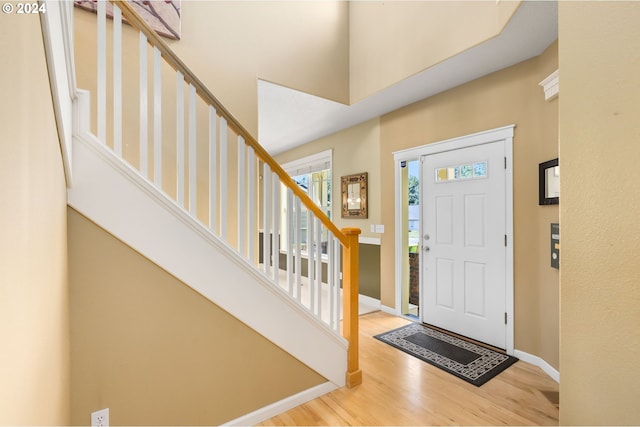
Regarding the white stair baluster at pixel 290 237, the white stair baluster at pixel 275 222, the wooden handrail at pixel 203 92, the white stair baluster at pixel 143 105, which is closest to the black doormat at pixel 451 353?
the wooden handrail at pixel 203 92

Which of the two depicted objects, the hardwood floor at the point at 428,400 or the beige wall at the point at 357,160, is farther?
the beige wall at the point at 357,160

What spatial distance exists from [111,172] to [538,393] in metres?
3.06

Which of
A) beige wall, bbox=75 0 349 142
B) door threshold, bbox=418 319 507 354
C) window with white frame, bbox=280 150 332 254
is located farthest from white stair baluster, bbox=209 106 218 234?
window with white frame, bbox=280 150 332 254

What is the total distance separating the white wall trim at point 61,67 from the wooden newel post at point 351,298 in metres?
1.59

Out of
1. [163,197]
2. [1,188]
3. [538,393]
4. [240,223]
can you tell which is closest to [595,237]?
[1,188]

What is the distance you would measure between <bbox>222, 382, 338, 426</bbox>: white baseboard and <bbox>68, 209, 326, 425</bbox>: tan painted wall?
46mm

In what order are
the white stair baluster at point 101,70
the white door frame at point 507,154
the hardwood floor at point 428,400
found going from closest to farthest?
1. the white stair baluster at point 101,70
2. the hardwood floor at point 428,400
3. the white door frame at point 507,154

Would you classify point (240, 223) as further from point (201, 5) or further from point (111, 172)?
point (201, 5)

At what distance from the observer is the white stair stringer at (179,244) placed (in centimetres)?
129

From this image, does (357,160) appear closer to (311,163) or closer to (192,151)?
(311,163)

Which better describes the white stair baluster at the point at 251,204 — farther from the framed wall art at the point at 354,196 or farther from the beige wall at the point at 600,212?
the framed wall art at the point at 354,196

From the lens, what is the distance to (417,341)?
9.56 ft

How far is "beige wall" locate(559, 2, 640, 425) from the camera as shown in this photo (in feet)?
1.96

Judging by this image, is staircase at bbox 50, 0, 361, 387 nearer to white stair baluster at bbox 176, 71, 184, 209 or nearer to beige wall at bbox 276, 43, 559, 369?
white stair baluster at bbox 176, 71, 184, 209
